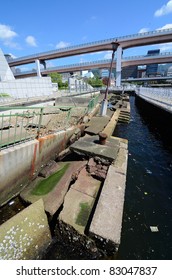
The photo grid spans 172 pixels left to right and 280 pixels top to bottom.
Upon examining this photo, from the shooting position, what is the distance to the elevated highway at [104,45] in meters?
49.0

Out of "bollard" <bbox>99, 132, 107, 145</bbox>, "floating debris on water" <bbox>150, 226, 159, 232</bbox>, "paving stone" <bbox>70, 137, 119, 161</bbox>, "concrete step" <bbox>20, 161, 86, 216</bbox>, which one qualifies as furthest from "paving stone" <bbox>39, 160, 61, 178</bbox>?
"floating debris on water" <bbox>150, 226, 159, 232</bbox>

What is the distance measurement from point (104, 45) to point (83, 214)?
66359 mm

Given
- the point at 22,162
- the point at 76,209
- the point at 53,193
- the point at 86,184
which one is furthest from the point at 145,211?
the point at 22,162

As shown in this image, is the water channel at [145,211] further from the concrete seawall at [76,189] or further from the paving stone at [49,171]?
→ the paving stone at [49,171]

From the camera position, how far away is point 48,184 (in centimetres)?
430

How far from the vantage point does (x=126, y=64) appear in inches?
2420

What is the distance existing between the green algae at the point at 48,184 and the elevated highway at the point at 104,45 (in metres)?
45.9

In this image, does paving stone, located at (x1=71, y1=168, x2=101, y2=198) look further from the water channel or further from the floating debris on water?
the floating debris on water

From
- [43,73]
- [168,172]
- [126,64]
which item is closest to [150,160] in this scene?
[168,172]

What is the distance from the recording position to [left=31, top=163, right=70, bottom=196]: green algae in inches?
161

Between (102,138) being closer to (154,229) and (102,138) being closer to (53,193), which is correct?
(53,193)

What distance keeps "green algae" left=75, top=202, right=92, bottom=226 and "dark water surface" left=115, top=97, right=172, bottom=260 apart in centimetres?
98
